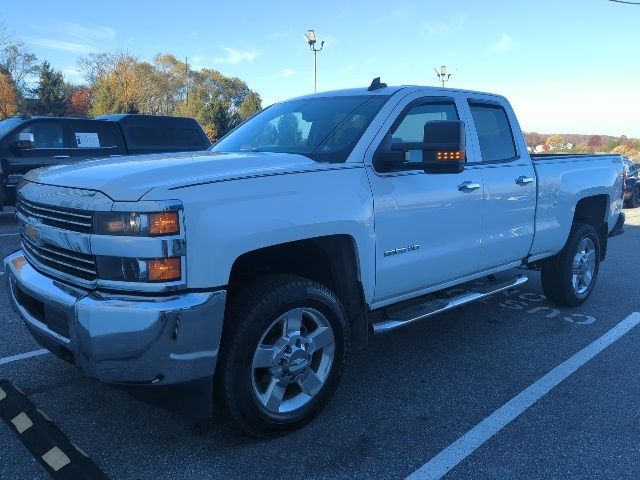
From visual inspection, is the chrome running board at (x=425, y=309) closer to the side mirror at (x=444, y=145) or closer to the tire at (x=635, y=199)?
the side mirror at (x=444, y=145)

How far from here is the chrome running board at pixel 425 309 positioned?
3434 mm

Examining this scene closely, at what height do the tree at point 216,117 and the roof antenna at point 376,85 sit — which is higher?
the tree at point 216,117

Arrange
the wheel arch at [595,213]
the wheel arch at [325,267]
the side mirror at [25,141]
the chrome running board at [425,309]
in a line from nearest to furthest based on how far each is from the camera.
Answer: the wheel arch at [325,267], the chrome running board at [425,309], the wheel arch at [595,213], the side mirror at [25,141]

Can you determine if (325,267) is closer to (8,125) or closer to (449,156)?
(449,156)

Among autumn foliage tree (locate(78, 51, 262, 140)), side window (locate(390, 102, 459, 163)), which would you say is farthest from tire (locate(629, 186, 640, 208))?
autumn foliage tree (locate(78, 51, 262, 140))

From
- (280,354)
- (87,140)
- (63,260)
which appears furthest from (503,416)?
(87,140)

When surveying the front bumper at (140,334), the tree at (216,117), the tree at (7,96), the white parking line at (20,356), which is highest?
the tree at (7,96)

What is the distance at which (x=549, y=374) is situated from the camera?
384cm

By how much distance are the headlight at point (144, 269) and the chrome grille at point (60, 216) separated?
0.70 ft

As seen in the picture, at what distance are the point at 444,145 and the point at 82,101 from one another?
6963cm

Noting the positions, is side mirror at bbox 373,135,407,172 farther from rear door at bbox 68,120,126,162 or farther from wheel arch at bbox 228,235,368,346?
rear door at bbox 68,120,126,162

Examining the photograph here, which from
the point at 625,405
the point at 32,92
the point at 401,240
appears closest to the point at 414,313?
the point at 401,240

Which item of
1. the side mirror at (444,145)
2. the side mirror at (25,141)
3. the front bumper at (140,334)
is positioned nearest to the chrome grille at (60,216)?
the front bumper at (140,334)

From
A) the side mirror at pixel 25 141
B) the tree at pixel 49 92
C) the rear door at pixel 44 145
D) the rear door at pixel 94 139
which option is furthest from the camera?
the tree at pixel 49 92
